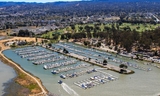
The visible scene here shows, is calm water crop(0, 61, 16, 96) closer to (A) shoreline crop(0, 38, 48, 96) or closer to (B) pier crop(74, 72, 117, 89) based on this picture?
(A) shoreline crop(0, 38, 48, 96)

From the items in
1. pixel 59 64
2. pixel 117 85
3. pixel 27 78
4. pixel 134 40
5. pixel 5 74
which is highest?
pixel 134 40

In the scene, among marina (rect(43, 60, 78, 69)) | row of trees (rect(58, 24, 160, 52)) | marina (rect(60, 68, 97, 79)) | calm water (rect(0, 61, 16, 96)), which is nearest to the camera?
calm water (rect(0, 61, 16, 96))

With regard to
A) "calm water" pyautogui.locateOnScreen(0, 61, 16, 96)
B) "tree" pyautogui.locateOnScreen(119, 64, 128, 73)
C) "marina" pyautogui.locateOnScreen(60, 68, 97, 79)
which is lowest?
"calm water" pyautogui.locateOnScreen(0, 61, 16, 96)

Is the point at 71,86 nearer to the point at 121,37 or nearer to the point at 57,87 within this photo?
the point at 57,87

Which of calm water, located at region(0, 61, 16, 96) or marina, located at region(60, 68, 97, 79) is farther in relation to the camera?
marina, located at region(60, 68, 97, 79)

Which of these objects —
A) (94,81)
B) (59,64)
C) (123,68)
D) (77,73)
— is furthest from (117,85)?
(59,64)

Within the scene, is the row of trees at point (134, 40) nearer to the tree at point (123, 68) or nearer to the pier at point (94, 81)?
the tree at point (123, 68)

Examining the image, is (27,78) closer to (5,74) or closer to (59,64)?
(5,74)

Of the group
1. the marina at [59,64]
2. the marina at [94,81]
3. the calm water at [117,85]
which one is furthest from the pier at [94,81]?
the marina at [59,64]

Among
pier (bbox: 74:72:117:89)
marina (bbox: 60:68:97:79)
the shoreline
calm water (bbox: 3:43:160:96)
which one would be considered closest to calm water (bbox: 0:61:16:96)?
the shoreline

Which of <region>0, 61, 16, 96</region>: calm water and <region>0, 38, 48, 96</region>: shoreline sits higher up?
<region>0, 38, 48, 96</region>: shoreline
